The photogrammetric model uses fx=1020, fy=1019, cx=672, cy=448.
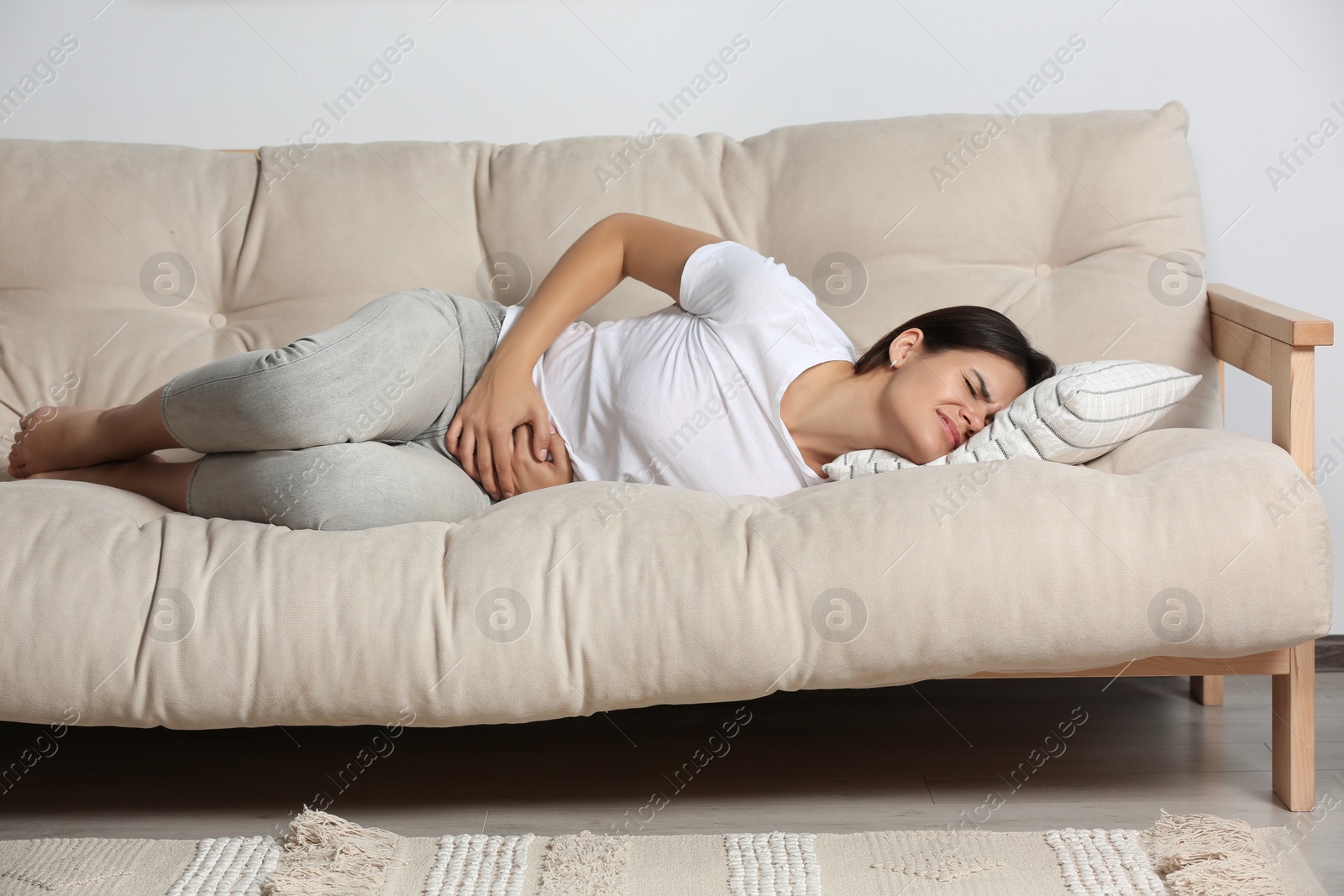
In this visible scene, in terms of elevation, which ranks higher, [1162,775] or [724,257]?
[724,257]

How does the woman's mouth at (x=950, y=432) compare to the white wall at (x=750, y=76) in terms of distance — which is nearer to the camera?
the woman's mouth at (x=950, y=432)

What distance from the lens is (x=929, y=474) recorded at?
1100 millimetres

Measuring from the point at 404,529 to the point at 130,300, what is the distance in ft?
2.89

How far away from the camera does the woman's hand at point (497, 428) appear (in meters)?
1.35

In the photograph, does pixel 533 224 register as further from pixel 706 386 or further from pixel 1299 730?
pixel 1299 730

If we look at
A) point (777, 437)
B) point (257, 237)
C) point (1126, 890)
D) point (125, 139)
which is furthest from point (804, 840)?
point (125, 139)

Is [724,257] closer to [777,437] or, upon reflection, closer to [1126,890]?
[777,437]

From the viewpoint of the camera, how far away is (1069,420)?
48.4 inches

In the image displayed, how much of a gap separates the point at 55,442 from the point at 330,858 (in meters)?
0.70

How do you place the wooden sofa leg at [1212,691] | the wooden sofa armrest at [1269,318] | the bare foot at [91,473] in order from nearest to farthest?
the wooden sofa armrest at [1269,318], the bare foot at [91,473], the wooden sofa leg at [1212,691]

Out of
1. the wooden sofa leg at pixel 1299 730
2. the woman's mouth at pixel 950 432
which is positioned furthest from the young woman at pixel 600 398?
the wooden sofa leg at pixel 1299 730

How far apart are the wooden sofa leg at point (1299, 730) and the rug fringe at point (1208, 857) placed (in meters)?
0.11

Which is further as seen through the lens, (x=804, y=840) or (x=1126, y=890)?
(x=804, y=840)

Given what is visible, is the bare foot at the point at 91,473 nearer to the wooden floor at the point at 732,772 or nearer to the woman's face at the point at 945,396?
the wooden floor at the point at 732,772
